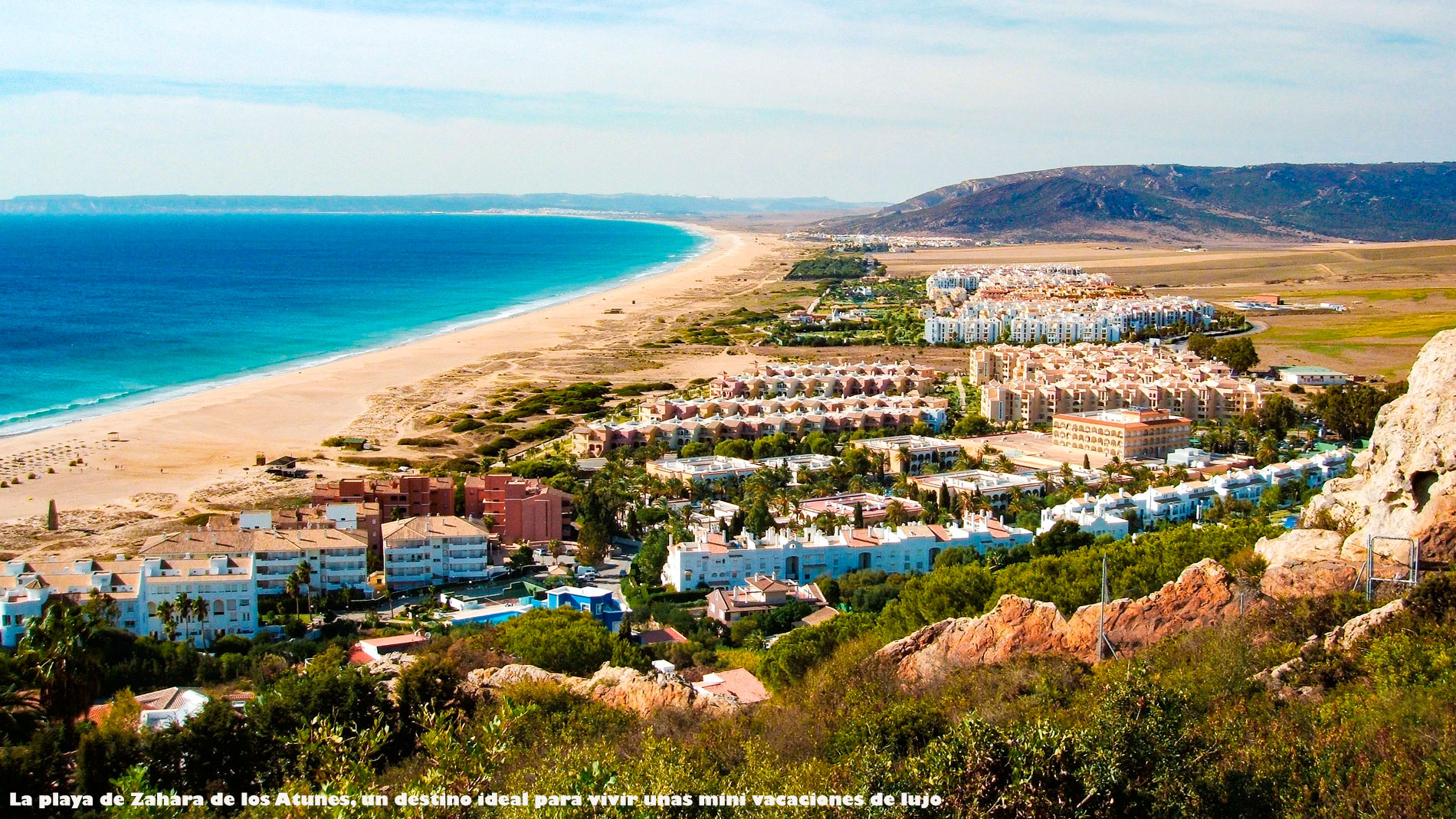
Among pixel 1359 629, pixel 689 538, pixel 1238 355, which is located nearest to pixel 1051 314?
pixel 1238 355

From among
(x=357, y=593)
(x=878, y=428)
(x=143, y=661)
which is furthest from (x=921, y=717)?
(x=878, y=428)

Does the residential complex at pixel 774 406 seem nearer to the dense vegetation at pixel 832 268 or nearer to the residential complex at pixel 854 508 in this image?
the residential complex at pixel 854 508

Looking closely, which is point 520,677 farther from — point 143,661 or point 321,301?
point 321,301

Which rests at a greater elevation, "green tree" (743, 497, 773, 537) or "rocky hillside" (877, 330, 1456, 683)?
"rocky hillside" (877, 330, 1456, 683)

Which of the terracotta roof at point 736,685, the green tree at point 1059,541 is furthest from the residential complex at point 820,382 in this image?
the terracotta roof at point 736,685

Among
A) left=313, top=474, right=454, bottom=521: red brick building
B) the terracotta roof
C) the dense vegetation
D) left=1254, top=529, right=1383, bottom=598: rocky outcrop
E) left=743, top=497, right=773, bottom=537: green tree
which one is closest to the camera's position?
left=1254, top=529, right=1383, bottom=598: rocky outcrop

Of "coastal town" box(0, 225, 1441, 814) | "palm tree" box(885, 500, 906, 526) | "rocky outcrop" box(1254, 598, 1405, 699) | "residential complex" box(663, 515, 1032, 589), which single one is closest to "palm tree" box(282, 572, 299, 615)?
"coastal town" box(0, 225, 1441, 814)

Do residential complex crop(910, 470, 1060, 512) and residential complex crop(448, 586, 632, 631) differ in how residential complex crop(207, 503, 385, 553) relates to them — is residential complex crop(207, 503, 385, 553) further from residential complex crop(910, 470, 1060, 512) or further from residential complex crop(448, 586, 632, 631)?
residential complex crop(910, 470, 1060, 512)

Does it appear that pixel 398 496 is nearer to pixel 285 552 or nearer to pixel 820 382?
pixel 285 552
